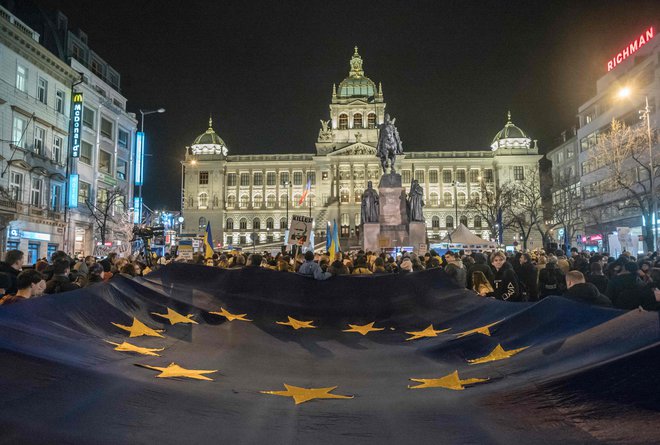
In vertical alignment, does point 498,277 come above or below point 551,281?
above

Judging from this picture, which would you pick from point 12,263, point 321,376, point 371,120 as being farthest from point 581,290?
point 371,120

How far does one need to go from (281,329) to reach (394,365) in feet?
5.88

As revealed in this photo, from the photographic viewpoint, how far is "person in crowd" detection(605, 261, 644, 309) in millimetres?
7121

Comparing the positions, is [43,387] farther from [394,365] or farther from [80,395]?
[394,365]

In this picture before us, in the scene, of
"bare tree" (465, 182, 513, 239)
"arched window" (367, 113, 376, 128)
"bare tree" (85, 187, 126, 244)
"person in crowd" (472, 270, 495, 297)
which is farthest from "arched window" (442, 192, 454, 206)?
"person in crowd" (472, 270, 495, 297)

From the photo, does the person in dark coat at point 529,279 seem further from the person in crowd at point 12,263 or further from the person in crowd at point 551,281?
the person in crowd at point 12,263

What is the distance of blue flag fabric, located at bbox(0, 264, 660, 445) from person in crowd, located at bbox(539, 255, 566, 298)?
508cm

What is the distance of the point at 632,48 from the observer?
50.1 meters

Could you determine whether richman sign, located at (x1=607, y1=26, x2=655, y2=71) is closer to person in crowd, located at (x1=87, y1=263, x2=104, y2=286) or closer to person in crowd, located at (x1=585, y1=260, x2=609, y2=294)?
person in crowd, located at (x1=585, y1=260, x2=609, y2=294)

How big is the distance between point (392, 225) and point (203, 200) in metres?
83.1

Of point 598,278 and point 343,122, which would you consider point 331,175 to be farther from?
point 598,278

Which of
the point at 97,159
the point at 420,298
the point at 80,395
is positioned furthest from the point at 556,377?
the point at 97,159

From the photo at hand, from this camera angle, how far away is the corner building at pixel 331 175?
3875 inches

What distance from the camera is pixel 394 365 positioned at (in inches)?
163
